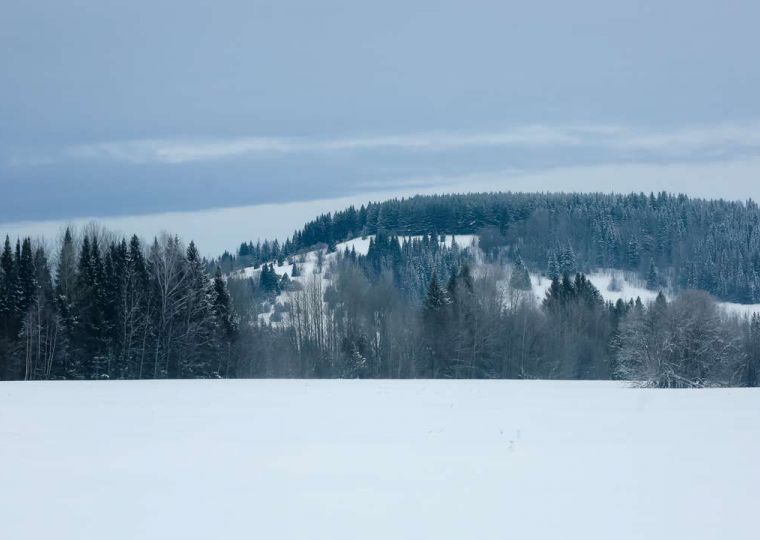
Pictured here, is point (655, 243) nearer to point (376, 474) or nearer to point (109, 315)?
point (109, 315)

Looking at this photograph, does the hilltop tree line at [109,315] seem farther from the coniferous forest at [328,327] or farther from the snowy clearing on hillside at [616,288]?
the snowy clearing on hillside at [616,288]

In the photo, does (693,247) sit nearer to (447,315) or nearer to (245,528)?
(447,315)

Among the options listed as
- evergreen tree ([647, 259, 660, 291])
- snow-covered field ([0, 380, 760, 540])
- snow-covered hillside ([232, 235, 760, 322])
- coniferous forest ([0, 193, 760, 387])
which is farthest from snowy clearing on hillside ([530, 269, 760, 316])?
snow-covered field ([0, 380, 760, 540])

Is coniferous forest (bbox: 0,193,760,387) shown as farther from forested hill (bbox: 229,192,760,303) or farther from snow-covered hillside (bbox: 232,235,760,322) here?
forested hill (bbox: 229,192,760,303)

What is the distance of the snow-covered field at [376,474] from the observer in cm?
924

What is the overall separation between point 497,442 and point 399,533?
6.74m

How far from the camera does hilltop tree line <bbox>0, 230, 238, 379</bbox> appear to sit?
53.9 m

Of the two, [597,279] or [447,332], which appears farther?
[597,279]

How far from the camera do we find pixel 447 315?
7556 centimetres

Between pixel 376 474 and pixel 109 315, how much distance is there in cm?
4729

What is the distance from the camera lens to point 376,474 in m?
12.1

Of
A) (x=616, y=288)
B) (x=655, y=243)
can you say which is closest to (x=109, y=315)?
(x=616, y=288)

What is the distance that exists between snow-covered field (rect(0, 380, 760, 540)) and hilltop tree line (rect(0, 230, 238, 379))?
34963mm

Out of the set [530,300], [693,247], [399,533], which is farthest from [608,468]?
[693,247]
